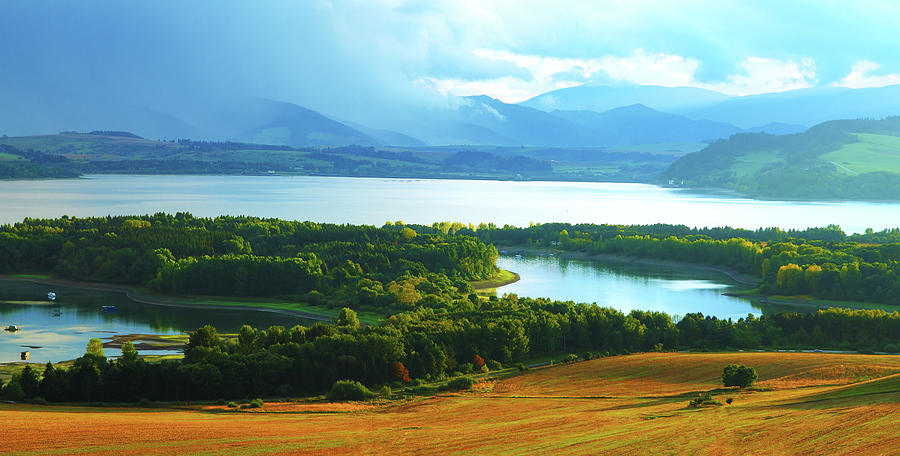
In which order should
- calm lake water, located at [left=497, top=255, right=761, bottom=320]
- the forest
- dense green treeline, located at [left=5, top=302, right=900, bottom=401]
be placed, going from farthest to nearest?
calm lake water, located at [left=497, top=255, right=761, bottom=320] < the forest < dense green treeline, located at [left=5, top=302, right=900, bottom=401]

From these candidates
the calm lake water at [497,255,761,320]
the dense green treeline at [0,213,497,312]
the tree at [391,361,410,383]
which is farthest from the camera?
the dense green treeline at [0,213,497,312]

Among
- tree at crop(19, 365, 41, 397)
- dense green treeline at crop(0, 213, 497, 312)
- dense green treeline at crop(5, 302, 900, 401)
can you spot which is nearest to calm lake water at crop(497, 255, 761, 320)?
dense green treeline at crop(0, 213, 497, 312)

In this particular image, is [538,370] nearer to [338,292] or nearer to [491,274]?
[338,292]

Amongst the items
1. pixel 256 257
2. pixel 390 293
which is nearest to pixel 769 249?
pixel 390 293

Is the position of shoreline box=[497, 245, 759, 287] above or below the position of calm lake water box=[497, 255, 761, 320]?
above

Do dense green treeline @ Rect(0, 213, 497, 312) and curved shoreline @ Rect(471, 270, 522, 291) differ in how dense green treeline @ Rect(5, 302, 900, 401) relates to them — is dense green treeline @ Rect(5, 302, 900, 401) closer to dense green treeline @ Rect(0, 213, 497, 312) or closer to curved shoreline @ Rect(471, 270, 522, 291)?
dense green treeline @ Rect(0, 213, 497, 312)

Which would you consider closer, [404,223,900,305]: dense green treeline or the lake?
[404,223,900,305]: dense green treeline

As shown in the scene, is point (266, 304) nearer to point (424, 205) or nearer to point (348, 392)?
point (348, 392)
